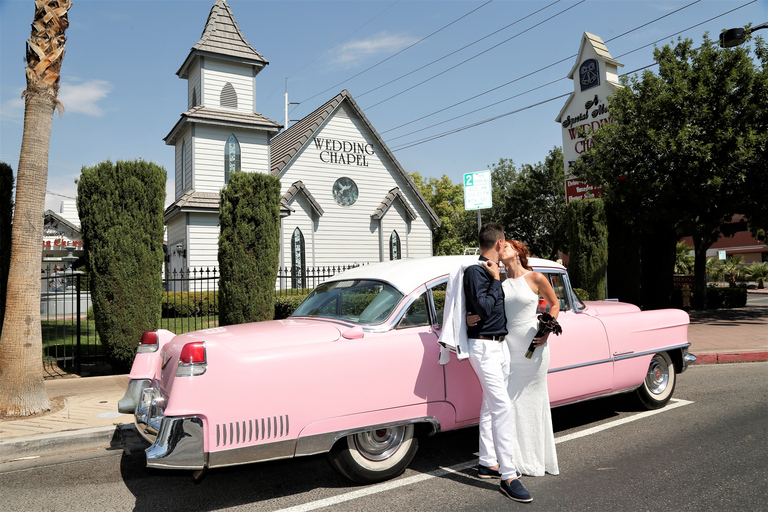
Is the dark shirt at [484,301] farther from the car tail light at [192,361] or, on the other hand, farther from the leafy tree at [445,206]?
the leafy tree at [445,206]

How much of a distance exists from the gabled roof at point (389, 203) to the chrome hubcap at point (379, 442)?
21.2m

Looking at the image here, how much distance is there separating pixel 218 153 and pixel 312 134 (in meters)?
4.44

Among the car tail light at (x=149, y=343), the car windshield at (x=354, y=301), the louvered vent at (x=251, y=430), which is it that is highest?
the car windshield at (x=354, y=301)

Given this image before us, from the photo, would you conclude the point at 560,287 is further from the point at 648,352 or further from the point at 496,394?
the point at 496,394

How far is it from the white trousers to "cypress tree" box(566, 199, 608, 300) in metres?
13.6

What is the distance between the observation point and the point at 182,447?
133 inches

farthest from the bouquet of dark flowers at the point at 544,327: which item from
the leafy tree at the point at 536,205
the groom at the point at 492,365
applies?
the leafy tree at the point at 536,205

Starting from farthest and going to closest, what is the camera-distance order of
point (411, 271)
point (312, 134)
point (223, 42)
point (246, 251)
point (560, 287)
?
point (312, 134) < point (223, 42) < point (246, 251) < point (560, 287) < point (411, 271)

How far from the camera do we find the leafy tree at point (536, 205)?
38.6 metres

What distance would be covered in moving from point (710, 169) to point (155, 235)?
14953 mm

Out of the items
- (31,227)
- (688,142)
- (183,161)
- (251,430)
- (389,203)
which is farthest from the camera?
(389,203)

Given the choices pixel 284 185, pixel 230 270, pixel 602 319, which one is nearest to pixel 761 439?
pixel 602 319

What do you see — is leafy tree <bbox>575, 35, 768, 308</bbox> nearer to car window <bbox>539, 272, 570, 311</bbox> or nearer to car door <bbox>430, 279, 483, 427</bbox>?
car window <bbox>539, 272, 570, 311</bbox>

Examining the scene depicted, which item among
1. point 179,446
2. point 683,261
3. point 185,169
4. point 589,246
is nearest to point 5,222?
point 179,446
